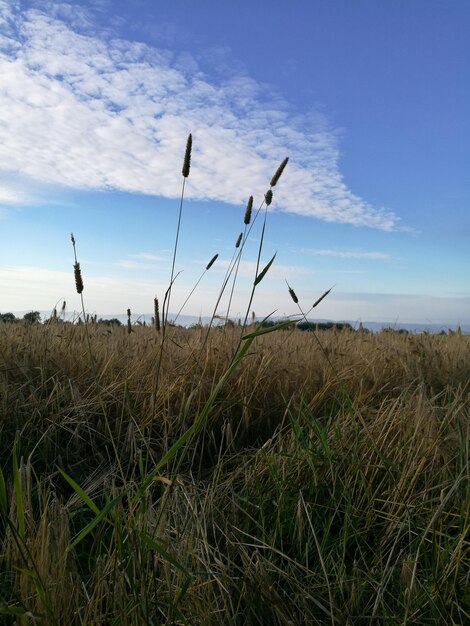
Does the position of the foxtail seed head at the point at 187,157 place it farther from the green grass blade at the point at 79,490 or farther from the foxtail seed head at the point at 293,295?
the green grass blade at the point at 79,490

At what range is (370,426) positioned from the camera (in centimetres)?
224

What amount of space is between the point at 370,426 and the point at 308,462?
41 cm

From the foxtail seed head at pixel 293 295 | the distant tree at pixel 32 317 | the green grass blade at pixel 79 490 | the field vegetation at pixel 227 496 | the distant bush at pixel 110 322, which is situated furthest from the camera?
the distant bush at pixel 110 322

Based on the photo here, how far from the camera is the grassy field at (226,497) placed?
1.33m

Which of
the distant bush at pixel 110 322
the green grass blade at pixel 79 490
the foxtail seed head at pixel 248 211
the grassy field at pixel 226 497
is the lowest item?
the grassy field at pixel 226 497

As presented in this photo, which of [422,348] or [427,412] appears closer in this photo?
[427,412]

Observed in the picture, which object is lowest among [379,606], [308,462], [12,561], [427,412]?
[379,606]

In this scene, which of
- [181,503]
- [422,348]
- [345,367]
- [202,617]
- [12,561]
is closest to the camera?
[202,617]

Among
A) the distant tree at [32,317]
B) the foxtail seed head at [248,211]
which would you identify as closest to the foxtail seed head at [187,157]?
the foxtail seed head at [248,211]

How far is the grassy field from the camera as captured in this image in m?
1.33

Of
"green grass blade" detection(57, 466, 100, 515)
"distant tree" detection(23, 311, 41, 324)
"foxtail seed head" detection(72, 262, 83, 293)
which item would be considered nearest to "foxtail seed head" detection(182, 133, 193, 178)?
"foxtail seed head" detection(72, 262, 83, 293)

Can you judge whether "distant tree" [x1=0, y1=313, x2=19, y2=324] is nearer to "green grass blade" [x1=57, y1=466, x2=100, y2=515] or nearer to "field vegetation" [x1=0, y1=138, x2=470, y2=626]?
"field vegetation" [x1=0, y1=138, x2=470, y2=626]

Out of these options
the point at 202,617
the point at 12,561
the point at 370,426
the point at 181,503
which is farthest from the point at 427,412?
the point at 12,561

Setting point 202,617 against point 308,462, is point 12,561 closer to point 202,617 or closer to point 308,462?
point 202,617
